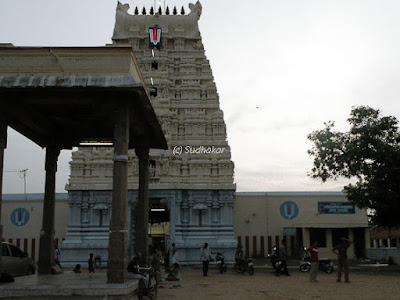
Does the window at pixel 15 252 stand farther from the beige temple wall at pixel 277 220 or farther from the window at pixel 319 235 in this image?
the window at pixel 319 235

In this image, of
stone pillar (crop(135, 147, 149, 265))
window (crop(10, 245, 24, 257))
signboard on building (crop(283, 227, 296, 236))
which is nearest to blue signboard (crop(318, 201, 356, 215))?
signboard on building (crop(283, 227, 296, 236))

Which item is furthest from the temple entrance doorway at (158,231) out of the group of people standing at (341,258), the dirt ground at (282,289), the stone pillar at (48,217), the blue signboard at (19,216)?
the stone pillar at (48,217)

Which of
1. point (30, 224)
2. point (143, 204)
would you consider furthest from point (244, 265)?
point (30, 224)

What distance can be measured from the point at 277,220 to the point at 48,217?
21129 millimetres

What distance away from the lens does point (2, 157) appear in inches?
419

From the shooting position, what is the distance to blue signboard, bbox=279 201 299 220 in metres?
32.7

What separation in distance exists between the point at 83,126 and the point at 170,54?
1842 centimetres

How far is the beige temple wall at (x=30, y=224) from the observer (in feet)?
103

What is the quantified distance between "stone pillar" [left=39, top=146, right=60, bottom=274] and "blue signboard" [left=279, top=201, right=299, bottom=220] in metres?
21.2

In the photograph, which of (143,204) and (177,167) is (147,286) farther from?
(177,167)

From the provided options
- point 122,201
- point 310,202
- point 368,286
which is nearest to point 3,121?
point 122,201

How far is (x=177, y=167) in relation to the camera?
2922 cm

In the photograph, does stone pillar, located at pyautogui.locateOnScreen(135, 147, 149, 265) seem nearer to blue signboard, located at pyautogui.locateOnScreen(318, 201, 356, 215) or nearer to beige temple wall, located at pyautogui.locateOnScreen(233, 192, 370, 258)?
beige temple wall, located at pyautogui.locateOnScreen(233, 192, 370, 258)

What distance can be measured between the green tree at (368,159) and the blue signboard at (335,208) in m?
8.56
